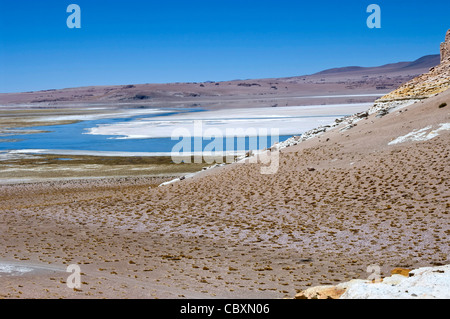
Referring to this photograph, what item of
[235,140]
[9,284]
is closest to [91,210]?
[9,284]

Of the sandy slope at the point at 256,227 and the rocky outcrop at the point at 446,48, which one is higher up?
the rocky outcrop at the point at 446,48

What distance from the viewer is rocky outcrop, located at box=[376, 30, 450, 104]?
2591cm

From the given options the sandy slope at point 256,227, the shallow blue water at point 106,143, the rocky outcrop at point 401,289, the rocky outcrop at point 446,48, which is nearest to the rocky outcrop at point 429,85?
the rocky outcrop at point 446,48

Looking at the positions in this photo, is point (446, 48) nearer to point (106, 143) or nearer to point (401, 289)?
point (401, 289)

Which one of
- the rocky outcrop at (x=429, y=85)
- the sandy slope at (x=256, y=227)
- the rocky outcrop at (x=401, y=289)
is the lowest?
the sandy slope at (x=256, y=227)

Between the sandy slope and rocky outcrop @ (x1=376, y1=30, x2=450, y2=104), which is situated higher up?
rocky outcrop @ (x1=376, y1=30, x2=450, y2=104)

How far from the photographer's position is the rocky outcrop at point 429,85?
25906mm

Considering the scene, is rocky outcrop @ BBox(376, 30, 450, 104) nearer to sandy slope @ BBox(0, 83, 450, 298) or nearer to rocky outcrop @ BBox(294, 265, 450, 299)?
sandy slope @ BBox(0, 83, 450, 298)

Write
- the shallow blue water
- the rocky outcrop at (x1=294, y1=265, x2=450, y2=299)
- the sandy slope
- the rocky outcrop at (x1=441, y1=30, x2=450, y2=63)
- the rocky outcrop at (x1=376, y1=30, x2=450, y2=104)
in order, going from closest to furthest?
the rocky outcrop at (x1=294, y1=265, x2=450, y2=299) → the sandy slope → the rocky outcrop at (x1=376, y1=30, x2=450, y2=104) → the rocky outcrop at (x1=441, y1=30, x2=450, y2=63) → the shallow blue water

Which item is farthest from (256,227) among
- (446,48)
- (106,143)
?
(106,143)

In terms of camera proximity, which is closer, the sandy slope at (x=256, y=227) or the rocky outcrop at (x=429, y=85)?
the sandy slope at (x=256, y=227)

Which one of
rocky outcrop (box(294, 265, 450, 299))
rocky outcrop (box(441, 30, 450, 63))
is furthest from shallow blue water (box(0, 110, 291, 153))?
rocky outcrop (box(294, 265, 450, 299))

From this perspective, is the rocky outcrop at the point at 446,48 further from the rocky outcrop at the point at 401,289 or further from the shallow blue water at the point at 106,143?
the rocky outcrop at the point at 401,289

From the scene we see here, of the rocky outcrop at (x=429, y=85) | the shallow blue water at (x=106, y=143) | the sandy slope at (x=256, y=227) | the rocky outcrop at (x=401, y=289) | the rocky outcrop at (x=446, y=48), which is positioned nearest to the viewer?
the rocky outcrop at (x=401, y=289)
